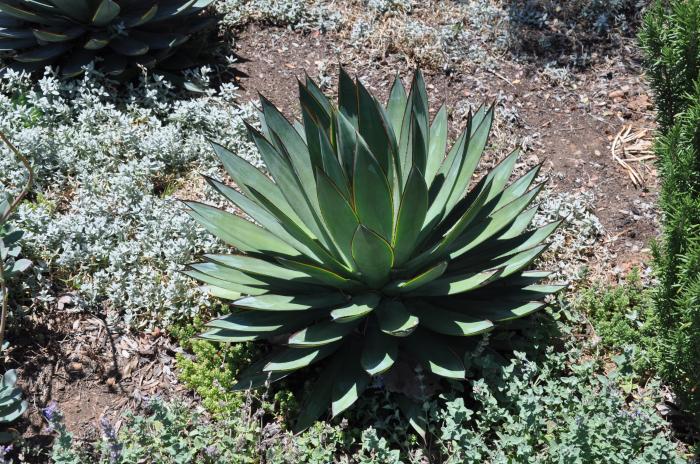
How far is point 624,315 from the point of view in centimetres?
426

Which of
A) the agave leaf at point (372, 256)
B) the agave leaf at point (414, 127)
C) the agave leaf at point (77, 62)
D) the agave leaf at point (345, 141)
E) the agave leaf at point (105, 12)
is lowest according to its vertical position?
the agave leaf at point (372, 256)

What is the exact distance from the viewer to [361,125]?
3736 mm

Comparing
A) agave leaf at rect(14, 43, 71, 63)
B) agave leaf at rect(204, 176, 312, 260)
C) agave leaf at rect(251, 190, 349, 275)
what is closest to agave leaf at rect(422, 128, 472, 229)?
agave leaf at rect(251, 190, 349, 275)

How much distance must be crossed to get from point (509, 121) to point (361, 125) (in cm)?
209

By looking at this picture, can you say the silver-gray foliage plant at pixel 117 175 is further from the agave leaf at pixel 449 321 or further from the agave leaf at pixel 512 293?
the agave leaf at pixel 512 293

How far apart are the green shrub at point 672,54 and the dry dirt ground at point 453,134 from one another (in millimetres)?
1212

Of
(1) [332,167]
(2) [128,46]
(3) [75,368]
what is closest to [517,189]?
(1) [332,167]

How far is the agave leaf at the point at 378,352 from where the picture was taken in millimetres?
3430

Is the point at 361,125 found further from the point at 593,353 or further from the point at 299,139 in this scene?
the point at 593,353

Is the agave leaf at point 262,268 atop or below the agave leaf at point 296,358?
atop

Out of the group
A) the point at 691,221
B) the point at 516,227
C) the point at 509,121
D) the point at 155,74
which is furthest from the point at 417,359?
the point at 155,74

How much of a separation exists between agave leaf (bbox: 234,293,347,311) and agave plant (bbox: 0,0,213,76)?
2.63 metres

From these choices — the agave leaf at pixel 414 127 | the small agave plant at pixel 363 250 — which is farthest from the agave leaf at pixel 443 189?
the agave leaf at pixel 414 127

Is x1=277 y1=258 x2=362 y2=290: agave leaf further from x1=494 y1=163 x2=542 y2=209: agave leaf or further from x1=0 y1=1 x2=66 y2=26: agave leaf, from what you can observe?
x1=0 y1=1 x2=66 y2=26: agave leaf
